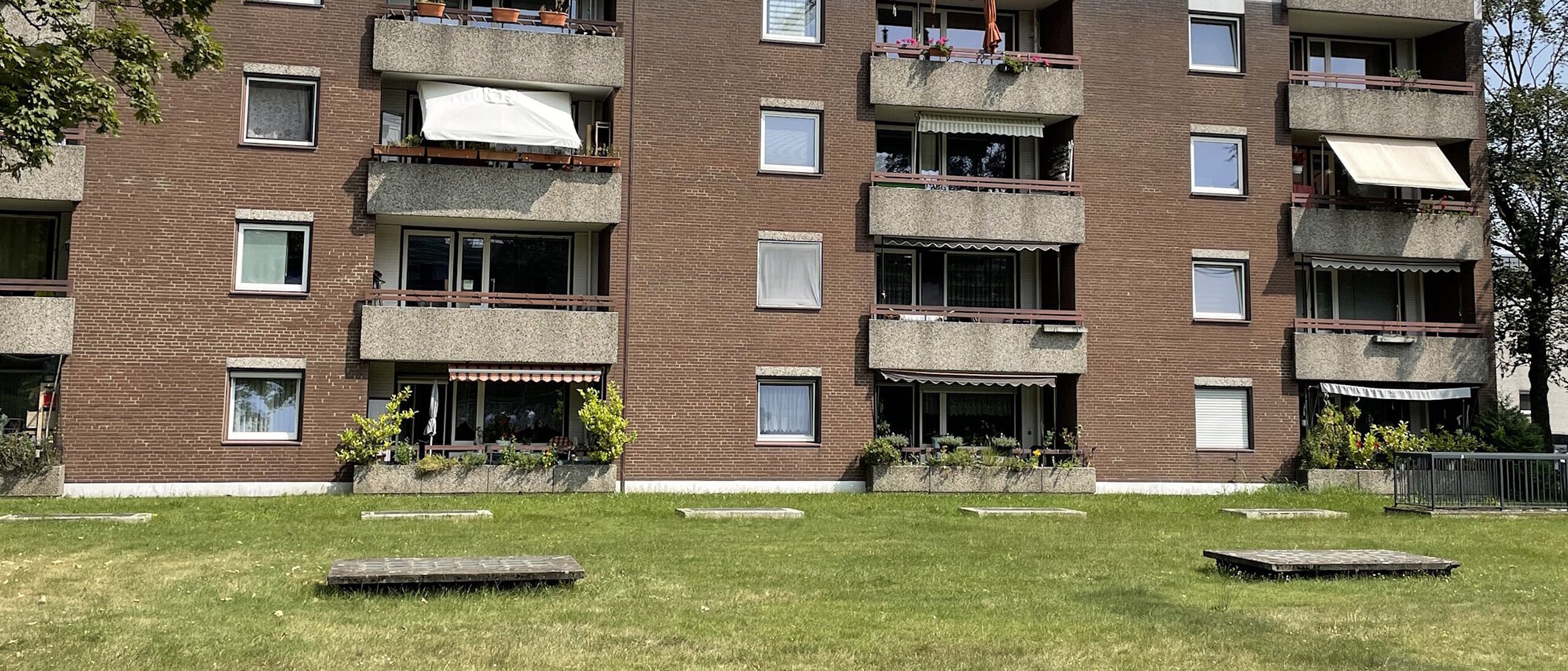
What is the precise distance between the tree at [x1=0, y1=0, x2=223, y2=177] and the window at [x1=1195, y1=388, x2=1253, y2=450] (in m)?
20.4

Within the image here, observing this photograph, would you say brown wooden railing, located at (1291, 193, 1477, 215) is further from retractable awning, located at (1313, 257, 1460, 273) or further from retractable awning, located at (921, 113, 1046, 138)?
retractable awning, located at (921, 113, 1046, 138)

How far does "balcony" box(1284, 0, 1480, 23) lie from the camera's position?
29828mm

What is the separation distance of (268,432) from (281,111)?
Answer: 590 cm

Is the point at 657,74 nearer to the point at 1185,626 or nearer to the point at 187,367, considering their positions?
the point at 187,367

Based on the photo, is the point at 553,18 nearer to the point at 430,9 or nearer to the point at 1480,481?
the point at 430,9

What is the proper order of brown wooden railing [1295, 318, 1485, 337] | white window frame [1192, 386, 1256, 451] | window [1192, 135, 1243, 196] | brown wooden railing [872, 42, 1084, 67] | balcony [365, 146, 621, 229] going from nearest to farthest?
balcony [365, 146, 621, 229]
brown wooden railing [872, 42, 1084, 67]
white window frame [1192, 386, 1256, 451]
window [1192, 135, 1243, 196]
brown wooden railing [1295, 318, 1485, 337]

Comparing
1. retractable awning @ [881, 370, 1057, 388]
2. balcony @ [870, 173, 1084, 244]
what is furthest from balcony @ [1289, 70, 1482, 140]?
retractable awning @ [881, 370, 1057, 388]

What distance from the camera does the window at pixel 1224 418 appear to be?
29062 millimetres

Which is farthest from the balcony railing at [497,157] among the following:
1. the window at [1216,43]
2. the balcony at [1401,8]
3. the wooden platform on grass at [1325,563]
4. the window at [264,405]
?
Answer: the wooden platform on grass at [1325,563]

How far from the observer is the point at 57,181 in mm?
24047

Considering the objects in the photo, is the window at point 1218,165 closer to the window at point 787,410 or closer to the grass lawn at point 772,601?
the window at point 787,410

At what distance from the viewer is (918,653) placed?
9.46 metres

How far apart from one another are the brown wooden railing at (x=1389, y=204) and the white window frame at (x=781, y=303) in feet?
35.5

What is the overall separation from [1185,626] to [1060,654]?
5.15 feet
